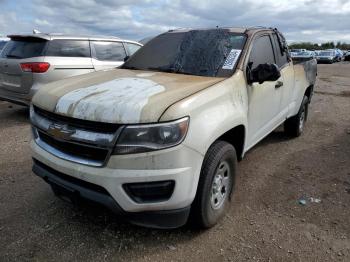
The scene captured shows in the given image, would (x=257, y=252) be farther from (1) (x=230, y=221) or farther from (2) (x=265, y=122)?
(2) (x=265, y=122)

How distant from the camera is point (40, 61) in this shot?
6.76m

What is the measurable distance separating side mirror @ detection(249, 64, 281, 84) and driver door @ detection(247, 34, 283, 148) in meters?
0.09

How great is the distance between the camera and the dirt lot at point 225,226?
116 inches

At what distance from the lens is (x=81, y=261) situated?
282cm

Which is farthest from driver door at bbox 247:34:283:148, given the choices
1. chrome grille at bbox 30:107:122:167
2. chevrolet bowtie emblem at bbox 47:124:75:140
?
chevrolet bowtie emblem at bbox 47:124:75:140

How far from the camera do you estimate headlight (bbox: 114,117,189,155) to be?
2516mm

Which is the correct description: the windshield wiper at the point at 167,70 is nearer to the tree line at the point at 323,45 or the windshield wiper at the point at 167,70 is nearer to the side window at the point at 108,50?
the side window at the point at 108,50

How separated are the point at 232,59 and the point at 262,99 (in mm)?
613

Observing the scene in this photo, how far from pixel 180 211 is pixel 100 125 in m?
0.87

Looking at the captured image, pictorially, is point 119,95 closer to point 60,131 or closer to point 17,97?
point 60,131

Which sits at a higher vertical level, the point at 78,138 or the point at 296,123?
the point at 78,138

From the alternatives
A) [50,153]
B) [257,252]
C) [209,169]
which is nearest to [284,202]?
[257,252]

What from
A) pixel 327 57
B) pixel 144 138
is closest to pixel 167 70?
pixel 144 138

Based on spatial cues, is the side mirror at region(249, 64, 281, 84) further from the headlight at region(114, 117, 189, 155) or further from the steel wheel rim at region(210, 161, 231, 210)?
the headlight at region(114, 117, 189, 155)
